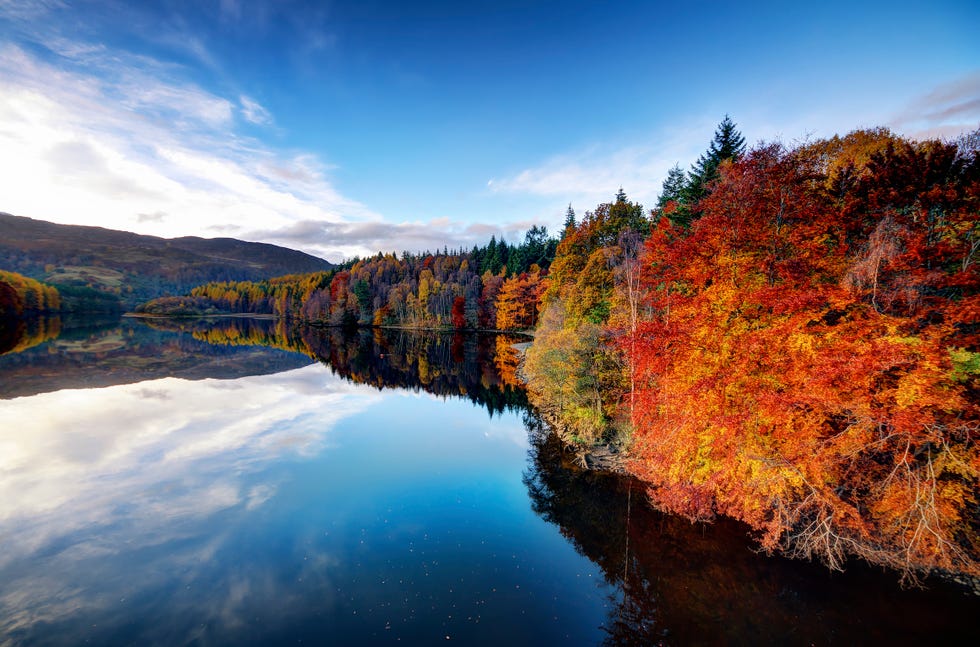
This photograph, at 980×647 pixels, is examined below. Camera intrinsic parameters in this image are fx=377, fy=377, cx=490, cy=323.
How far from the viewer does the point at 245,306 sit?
199250 millimetres

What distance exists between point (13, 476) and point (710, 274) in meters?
37.1

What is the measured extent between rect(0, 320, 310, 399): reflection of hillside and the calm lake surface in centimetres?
1388

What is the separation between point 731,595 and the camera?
1330 centimetres

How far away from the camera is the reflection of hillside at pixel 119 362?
4078 centimetres

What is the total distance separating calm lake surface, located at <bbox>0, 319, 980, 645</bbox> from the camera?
38.8 ft

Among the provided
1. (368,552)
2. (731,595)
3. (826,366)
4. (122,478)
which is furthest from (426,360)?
(826,366)

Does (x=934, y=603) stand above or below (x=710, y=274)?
below

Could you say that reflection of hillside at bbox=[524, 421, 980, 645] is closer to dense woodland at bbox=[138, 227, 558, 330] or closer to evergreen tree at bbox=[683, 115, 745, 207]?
evergreen tree at bbox=[683, 115, 745, 207]

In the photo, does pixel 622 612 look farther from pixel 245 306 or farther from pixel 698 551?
pixel 245 306

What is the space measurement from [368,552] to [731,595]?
13.7 meters

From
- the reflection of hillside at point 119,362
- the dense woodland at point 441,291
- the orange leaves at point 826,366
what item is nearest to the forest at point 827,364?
the orange leaves at point 826,366

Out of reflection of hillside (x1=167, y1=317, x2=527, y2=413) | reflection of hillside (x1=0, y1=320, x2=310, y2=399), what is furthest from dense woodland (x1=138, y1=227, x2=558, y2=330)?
reflection of hillside (x1=0, y1=320, x2=310, y2=399)

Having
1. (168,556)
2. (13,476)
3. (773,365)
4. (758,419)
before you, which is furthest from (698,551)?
(13,476)

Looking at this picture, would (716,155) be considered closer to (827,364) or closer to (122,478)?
(827,364)
